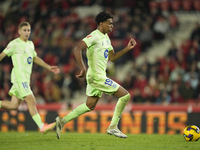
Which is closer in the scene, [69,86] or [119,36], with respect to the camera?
[69,86]

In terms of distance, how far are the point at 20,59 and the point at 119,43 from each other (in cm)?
742

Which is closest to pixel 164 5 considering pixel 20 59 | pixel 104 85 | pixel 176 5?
pixel 176 5

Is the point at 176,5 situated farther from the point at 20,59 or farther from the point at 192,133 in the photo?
the point at 192,133

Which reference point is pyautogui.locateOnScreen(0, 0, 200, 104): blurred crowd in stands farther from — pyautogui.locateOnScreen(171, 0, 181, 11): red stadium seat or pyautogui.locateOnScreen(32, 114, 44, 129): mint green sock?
pyautogui.locateOnScreen(32, 114, 44, 129): mint green sock

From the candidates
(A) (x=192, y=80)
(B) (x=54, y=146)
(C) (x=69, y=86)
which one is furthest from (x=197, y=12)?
(B) (x=54, y=146)

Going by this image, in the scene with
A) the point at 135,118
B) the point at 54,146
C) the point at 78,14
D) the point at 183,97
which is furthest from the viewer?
the point at 78,14

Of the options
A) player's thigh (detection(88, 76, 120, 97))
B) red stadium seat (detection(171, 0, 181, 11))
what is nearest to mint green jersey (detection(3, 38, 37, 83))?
player's thigh (detection(88, 76, 120, 97))

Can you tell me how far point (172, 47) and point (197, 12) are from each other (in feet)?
9.11

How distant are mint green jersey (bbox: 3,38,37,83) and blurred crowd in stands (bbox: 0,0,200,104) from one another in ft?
17.9

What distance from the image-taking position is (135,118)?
34.2 feet

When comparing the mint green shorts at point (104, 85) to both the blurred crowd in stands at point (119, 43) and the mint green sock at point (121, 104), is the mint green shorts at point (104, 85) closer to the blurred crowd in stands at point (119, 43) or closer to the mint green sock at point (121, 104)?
the mint green sock at point (121, 104)

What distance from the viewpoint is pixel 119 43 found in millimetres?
14531

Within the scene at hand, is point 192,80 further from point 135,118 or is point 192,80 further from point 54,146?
point 54,146

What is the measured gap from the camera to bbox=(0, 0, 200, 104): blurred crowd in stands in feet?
41.2
